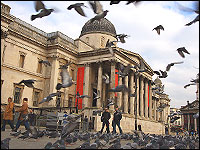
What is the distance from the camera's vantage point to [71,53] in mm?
31250

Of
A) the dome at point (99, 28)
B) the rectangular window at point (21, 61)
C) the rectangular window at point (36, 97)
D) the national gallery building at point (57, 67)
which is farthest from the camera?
the dome at point (99, 28)

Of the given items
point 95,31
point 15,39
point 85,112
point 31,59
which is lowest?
point 85,112

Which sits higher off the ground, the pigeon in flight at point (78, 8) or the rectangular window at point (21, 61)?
the rectangular window at point (21, 61)

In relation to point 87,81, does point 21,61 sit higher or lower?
higher

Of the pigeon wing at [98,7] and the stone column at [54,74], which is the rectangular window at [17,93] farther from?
the pigeon wing at [98,7]

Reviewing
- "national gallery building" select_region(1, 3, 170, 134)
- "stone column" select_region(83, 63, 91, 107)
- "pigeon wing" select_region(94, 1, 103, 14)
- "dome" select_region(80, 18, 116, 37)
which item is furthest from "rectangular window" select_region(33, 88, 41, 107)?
"pigeon wing" select_region(94, 1, 103, 14)

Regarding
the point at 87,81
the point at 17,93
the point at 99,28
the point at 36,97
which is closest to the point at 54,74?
the point at 36,97

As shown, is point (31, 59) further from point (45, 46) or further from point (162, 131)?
point (162, 131)

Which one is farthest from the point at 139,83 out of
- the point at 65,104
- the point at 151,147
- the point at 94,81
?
the point at 151,147

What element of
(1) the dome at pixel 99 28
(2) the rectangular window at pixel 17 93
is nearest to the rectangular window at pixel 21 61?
(2) the rectangular window at pixel 17 93

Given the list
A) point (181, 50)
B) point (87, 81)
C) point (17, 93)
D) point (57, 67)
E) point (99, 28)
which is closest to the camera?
point (181, 50)

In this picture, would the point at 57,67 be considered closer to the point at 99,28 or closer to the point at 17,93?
the point at 17,93

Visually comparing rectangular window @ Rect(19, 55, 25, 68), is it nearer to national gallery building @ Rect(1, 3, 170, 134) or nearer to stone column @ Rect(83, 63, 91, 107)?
national gallery building @ Rect(1, 3, 170, 134)

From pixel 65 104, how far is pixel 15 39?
10.7m
